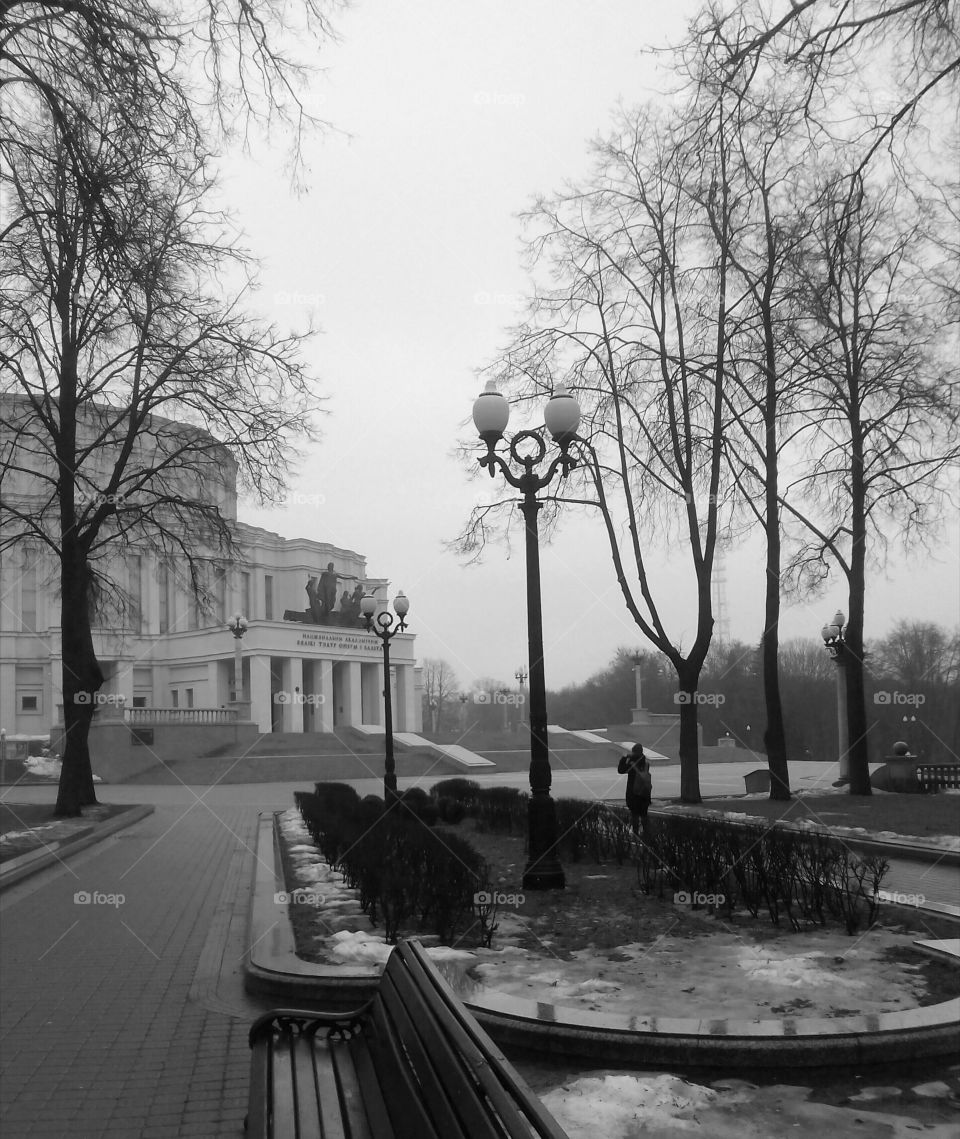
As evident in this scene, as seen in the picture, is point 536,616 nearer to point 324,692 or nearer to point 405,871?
point 405,871

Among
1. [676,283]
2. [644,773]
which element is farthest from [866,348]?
[644,773]

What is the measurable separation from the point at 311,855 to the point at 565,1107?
954 centimetres

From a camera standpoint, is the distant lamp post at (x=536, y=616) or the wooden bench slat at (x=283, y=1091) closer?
the wooden bench slat at (x=283, y=1091)

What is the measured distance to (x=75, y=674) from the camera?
2088 cm

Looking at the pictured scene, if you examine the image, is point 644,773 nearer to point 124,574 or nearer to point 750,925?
point 750,925

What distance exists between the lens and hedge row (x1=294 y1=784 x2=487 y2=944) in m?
7.89

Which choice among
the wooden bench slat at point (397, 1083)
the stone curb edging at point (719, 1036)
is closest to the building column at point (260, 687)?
the stone curb edging at point (719, 1036)

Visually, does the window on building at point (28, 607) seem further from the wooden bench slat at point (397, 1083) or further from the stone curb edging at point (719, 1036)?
the wooden bench slat at point (397, 1083)

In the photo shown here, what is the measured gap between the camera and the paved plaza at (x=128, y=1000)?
15.9 ft

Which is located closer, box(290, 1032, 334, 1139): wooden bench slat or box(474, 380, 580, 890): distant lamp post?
box(290, 1032, 334, 1139): wooden bench slat

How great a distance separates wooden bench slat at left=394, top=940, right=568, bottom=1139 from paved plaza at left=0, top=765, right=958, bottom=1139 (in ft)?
7.25

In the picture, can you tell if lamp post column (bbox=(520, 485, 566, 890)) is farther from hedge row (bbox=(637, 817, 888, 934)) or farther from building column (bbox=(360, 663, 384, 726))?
building column (bbox=(360, 663, 384, 726))

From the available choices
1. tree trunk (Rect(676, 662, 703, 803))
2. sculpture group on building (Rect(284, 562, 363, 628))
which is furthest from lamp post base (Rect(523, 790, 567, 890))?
sculpture group on building (Rect(284, 562, 363, 628))

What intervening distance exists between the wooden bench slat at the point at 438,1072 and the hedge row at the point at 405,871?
4427mm
